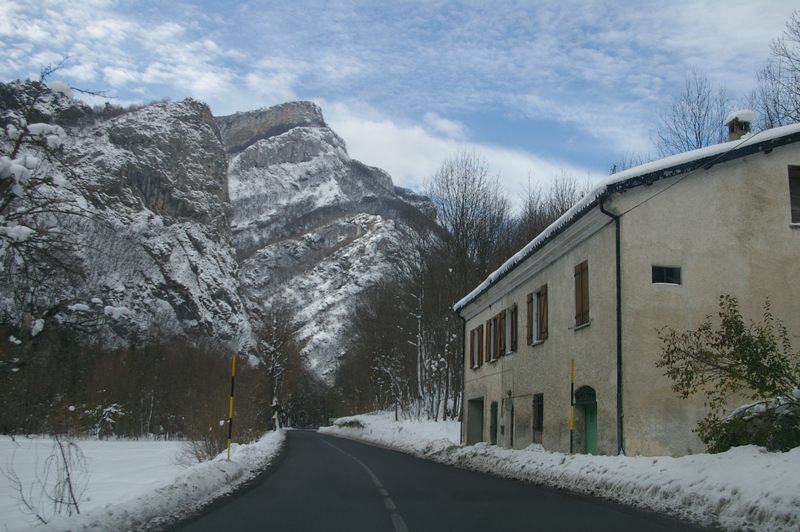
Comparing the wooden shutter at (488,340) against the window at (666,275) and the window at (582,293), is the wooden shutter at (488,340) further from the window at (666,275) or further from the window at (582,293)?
the window at (666,275)

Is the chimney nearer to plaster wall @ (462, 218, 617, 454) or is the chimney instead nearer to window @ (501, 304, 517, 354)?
plaster wall @ (462, 218, 617, 454)

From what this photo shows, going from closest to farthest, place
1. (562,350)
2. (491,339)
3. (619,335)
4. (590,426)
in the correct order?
(619,335) → (590,426) → (562,350) → (491,339)

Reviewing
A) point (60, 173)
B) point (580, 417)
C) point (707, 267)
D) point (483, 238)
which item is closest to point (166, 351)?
point (483, 238)

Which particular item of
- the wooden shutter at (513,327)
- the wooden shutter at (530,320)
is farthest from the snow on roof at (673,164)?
the wooden shutter at (513,327)

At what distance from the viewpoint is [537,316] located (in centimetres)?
2038

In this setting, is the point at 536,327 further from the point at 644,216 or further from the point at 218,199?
the point at 218,199

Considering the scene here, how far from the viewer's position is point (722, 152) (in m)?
14.5

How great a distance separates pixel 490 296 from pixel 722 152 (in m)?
12.2

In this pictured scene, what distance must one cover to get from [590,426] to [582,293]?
3.30m

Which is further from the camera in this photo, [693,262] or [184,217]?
[184,217]

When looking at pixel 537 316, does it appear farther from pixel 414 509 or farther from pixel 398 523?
pixel 398 523

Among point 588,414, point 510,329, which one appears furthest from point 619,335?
point 510,329

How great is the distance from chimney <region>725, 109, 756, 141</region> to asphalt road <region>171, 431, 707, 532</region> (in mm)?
10469

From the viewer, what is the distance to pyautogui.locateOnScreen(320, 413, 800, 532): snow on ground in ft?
24.0
